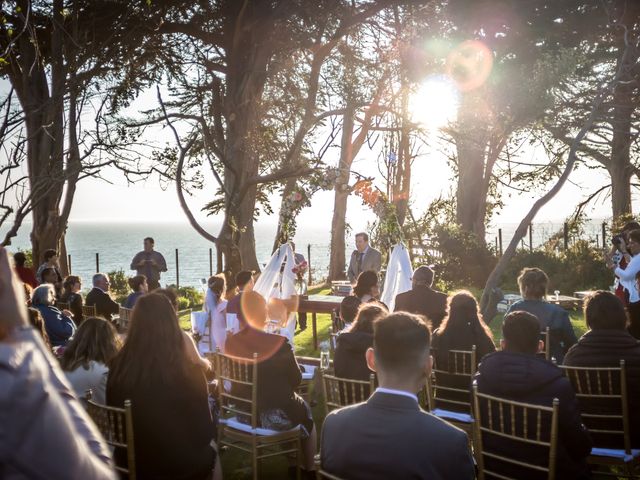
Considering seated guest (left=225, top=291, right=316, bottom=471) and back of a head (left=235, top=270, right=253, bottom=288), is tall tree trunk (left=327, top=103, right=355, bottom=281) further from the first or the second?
seated guest (left=225, top=291, right=316, bottom=471)

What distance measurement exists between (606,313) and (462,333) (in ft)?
4.07

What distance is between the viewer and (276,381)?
17.1ft

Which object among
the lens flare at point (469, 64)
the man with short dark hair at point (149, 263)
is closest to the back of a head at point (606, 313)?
the lens flare at point (469, 64)

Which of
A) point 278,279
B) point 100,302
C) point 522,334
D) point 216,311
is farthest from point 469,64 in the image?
point 522,334

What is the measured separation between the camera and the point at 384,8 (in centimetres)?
1577

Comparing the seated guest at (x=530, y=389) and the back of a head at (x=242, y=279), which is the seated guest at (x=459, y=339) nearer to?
the seated guest at (x=530, y=389)

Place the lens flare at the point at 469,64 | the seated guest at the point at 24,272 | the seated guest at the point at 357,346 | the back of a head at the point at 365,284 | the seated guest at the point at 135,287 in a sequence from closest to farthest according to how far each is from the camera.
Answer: the seated guest at the point at 357,346 → the back of a head at the point at 365,284 → the seated guest at the point at 135,287 → the seated guest at the point at 24,272 → the lens flare at the point at 469,64

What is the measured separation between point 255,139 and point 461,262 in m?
8.47

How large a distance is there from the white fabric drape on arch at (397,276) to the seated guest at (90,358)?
5365 millimetres

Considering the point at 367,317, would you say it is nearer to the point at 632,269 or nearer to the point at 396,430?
the point at 396,430

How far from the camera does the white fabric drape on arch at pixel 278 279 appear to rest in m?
10.4

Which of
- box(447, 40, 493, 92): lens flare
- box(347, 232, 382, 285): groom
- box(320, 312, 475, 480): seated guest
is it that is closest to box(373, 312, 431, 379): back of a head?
box(320, 312, 475, 480): seated guest

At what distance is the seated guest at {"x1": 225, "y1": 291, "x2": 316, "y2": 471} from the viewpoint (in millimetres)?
5133

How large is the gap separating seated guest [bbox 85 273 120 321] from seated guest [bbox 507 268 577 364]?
5.44 m
